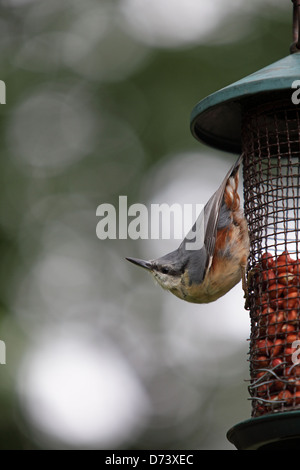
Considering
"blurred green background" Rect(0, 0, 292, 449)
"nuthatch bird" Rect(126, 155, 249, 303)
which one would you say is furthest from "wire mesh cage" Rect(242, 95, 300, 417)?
"blurred green background" Rect(0, 0, 292, 449)

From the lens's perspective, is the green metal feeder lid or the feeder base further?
the green metal feeder lid

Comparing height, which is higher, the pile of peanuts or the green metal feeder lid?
the green metal feeder lid

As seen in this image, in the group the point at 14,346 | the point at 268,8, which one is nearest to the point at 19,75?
the point at 268,8

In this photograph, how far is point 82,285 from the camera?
9.20 meters

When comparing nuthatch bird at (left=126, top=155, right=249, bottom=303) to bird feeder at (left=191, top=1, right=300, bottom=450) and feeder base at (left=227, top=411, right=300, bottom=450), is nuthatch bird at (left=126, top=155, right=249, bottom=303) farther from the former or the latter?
feeder base at (left=227, top=411, right=300, bottom=450)

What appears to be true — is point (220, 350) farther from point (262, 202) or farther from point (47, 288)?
point (262, 202)

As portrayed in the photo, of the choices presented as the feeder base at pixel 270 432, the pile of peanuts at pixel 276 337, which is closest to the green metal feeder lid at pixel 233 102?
the pile of peanuts at pixel 276 337

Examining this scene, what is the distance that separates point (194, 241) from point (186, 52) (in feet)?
12.6

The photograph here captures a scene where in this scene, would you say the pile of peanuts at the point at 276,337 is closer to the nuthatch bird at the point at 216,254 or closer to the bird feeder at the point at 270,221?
the bird feeder at the point at 270,221

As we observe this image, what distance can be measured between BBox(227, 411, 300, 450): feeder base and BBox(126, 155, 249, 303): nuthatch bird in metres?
0.98

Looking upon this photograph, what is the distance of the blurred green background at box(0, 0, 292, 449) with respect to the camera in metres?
8.16

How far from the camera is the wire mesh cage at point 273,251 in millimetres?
3818

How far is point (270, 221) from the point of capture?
4293mm

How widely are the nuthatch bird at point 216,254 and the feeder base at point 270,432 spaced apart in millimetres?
980
